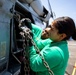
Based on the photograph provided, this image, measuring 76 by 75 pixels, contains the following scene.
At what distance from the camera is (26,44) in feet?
6.07

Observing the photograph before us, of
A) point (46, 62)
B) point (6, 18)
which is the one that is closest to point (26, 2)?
point (6, 18)

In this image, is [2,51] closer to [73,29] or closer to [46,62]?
[46,62]

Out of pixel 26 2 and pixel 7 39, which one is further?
pixel 26 2

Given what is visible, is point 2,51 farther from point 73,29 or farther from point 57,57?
point 73,29

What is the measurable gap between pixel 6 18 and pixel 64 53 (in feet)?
2.41

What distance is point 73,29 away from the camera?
1844 mm

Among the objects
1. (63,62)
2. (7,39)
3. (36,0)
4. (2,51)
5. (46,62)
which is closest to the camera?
(46,62)

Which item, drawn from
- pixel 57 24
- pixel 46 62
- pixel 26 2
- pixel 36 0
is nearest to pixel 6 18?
pixel 57 24

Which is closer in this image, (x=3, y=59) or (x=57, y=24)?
(x=57, y=24)

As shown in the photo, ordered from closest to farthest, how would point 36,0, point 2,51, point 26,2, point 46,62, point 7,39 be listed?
point 46,62
point 2,51
point 7,39
point 26,2
point 36,0

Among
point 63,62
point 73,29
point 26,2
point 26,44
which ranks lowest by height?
point 63,62

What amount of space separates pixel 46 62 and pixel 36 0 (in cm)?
337

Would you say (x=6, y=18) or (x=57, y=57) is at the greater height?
(x=6, y=18)

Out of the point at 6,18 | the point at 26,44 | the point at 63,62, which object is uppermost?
the point at 6,18
